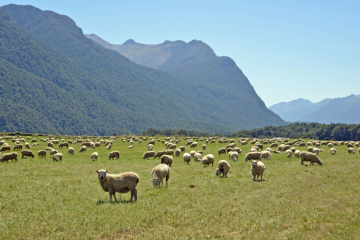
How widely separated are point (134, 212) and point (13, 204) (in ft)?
24.6

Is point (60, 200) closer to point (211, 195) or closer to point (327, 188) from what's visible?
point (211, 195)

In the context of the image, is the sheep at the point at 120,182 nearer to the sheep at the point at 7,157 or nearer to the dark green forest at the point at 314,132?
the sheep at the point at 7,157

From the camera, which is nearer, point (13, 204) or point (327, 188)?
point (13, 204)

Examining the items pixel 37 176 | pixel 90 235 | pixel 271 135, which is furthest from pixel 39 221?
pixel 271 135

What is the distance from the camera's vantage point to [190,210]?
15.8 meters

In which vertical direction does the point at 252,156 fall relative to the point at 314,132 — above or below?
below

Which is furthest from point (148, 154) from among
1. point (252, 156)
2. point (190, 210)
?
point (190, 210)

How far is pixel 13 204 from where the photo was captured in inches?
665

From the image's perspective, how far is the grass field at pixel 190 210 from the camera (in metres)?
12.6

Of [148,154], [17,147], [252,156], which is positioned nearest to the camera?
[252,156]

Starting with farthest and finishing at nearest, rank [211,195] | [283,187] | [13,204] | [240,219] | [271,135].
→ [271,135], [283,187], [211,195], [13,204], [240,219]

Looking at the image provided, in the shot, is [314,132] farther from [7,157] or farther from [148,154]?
[7,157]

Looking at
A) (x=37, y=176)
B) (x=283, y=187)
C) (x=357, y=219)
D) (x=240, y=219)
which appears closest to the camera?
(x=357, y=219)

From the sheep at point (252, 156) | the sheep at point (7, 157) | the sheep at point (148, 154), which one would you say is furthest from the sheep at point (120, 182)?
the sheep at point (148, 154)
